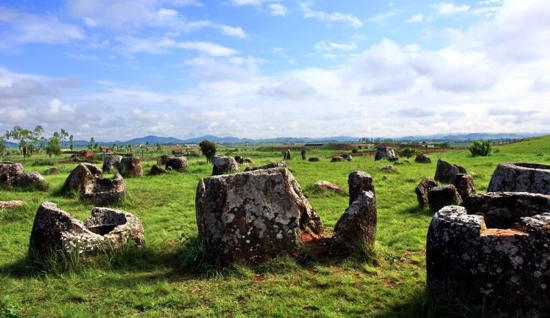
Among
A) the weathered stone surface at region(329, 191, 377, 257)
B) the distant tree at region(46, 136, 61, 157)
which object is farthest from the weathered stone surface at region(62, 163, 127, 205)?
the distant tree at region(46, 136, 61, 157)

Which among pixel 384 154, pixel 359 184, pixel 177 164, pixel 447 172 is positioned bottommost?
pixel 447 172

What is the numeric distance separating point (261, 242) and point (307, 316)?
2.43m

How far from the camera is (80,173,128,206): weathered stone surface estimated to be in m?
16.9

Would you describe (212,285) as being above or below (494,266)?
below

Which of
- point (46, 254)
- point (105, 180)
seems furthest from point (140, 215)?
point (46, 254)

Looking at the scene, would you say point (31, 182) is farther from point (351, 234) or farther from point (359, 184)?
point (351, 234)

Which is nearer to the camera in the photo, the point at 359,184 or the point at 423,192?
the point at 359,184

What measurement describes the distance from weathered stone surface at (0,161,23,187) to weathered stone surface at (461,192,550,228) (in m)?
22.9

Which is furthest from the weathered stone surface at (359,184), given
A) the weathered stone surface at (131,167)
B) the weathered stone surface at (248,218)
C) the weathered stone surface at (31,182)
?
the weathered stone surface at (131,167)

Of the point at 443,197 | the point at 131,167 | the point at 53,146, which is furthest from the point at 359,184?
the point at 53,146

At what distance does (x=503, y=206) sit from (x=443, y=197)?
301 inches

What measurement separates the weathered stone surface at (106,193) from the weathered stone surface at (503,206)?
14.0m

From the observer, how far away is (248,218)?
854 centimetres

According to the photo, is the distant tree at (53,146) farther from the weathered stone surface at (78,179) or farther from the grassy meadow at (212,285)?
the grassy meadow at (212,285)
